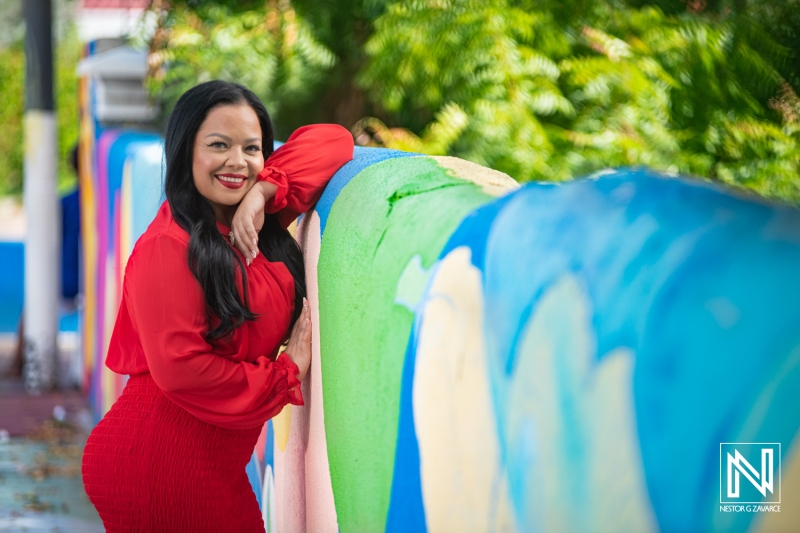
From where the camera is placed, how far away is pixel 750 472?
108 cm

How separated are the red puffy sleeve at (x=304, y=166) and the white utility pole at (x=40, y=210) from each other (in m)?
5.52

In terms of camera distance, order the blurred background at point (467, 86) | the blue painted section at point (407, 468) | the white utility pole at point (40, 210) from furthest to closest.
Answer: the white utility pole at point (40, 210) < the blurred background at point (467, 86) < the blue painted section at point (407, 468)

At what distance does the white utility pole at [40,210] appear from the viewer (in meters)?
7.66

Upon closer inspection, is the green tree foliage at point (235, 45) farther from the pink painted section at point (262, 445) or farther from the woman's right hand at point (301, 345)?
the woman's right hand at point (301, 345)

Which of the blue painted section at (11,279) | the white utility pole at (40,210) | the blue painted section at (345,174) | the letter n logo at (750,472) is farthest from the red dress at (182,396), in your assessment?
the blue painted section at (11,279)

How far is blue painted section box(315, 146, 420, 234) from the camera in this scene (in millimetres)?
2425

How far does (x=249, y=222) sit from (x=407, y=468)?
767 millimetres

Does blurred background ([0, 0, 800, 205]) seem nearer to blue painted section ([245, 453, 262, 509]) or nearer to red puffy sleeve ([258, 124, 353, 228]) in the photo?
red puffy sleeve ([258, 124, 353, 228])

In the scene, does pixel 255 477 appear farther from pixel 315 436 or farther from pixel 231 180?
pixel 231 180

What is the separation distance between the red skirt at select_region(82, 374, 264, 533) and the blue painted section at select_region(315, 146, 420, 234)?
575 millimetres

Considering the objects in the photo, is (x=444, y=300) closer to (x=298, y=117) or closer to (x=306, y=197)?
(x=306, y=197)

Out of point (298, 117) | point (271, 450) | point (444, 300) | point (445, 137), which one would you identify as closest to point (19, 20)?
point (298, 117)

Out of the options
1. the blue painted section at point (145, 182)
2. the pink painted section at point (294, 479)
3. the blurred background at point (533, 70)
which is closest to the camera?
the pink painted section at point (294, 479)

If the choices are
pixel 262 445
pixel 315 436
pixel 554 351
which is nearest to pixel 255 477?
pixel 262 445
